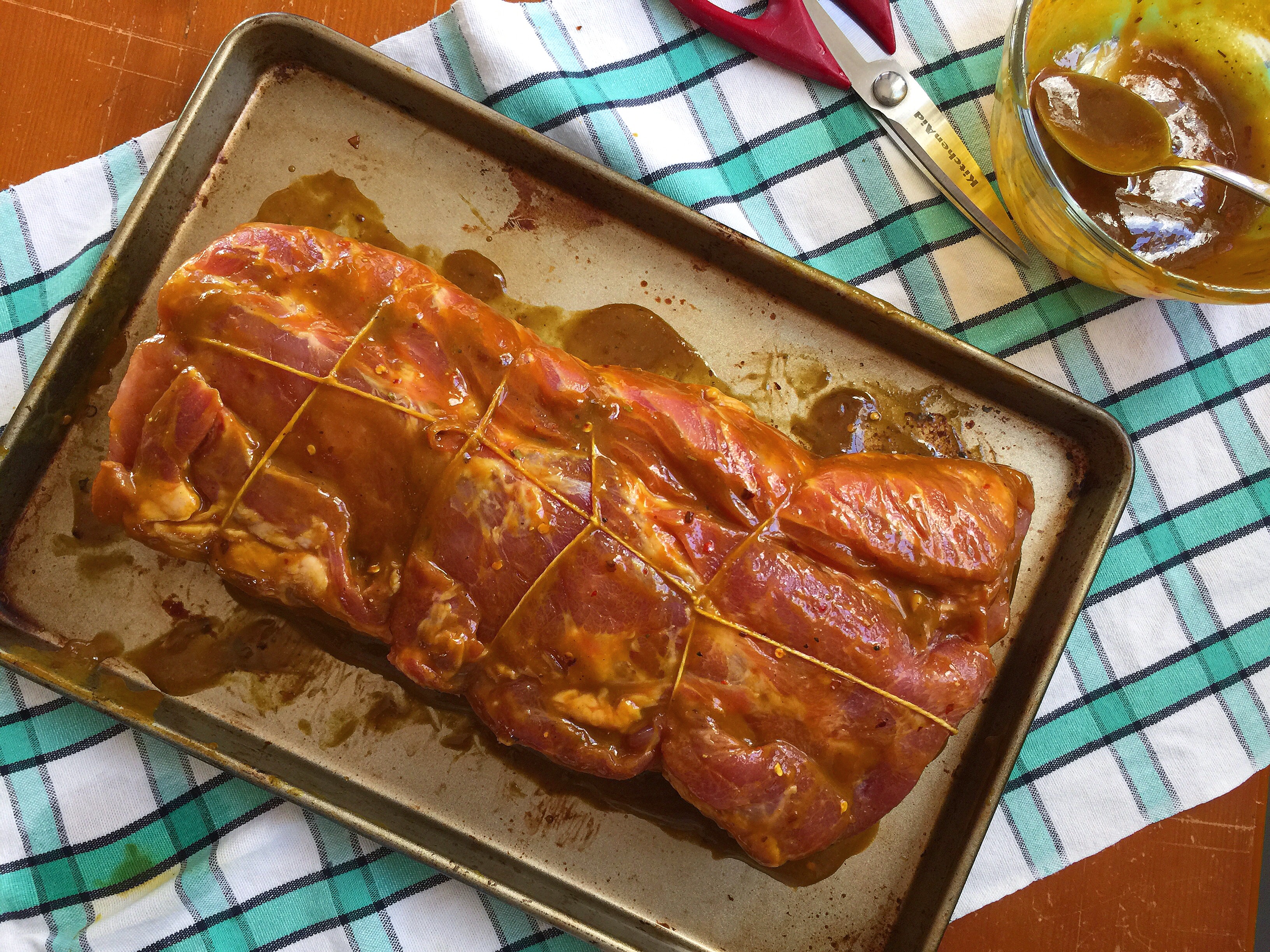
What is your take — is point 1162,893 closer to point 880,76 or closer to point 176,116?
point 880,76

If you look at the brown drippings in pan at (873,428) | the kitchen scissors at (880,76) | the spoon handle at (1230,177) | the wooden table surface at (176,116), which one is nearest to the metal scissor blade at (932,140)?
the kitchen scissors at (880,76)

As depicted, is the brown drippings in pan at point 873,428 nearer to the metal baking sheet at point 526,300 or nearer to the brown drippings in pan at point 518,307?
the metal baking sheet at point 526,300

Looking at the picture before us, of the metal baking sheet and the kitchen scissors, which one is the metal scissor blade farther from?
the metal baking sheet

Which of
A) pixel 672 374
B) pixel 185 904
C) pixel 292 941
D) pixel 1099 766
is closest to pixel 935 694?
pixel 1099 766

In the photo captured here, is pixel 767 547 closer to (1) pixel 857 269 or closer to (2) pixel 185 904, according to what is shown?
(1) pixel 857 269

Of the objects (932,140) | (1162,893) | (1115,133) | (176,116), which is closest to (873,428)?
(932,140)
